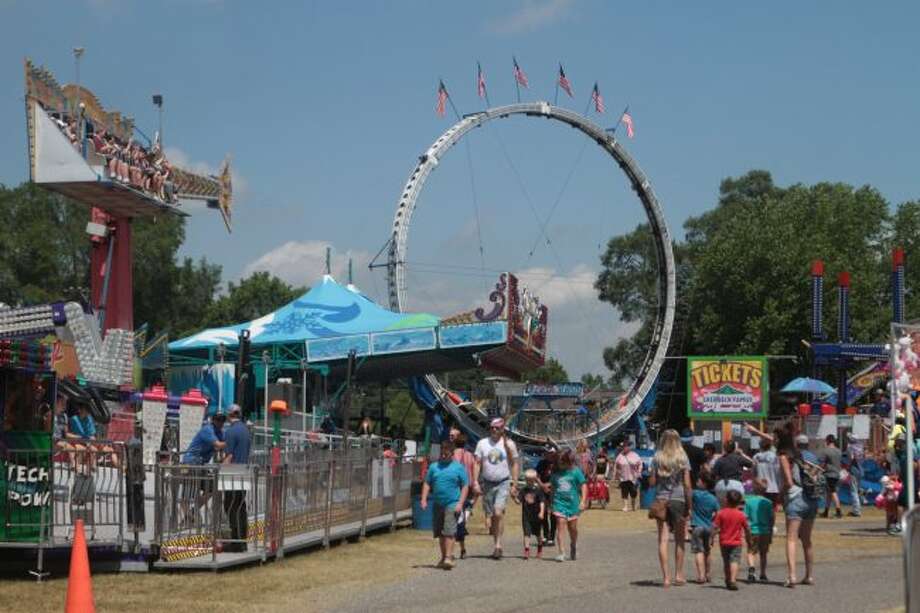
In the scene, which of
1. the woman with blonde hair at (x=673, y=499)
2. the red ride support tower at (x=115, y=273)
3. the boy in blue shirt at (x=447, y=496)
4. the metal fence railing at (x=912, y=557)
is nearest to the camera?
the metal fence railing at (x=912, y=557)

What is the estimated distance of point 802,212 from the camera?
72562 mm

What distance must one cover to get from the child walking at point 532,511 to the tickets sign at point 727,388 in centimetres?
2191

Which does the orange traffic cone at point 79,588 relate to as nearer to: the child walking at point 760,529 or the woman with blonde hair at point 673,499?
the woman with blonde hair at point 673,499

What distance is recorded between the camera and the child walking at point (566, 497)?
17.8m

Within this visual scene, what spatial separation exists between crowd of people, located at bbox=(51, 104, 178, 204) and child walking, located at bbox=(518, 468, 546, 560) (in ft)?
63.1

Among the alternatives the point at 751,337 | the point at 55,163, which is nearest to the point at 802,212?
the point at 751,337

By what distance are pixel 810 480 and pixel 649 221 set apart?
166 feet

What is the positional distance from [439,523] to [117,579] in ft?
12.8

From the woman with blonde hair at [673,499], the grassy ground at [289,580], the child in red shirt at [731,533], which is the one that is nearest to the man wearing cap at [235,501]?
the grassy ground at [289,580]

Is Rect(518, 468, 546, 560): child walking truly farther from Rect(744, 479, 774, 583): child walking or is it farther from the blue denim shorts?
the blue denim shorts

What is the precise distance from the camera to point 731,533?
14.5 m

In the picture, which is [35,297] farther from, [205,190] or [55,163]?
[55,163]

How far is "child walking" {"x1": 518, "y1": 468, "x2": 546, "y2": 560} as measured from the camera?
1841cm

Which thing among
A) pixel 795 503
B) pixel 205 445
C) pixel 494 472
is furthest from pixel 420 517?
pixel 795 503
